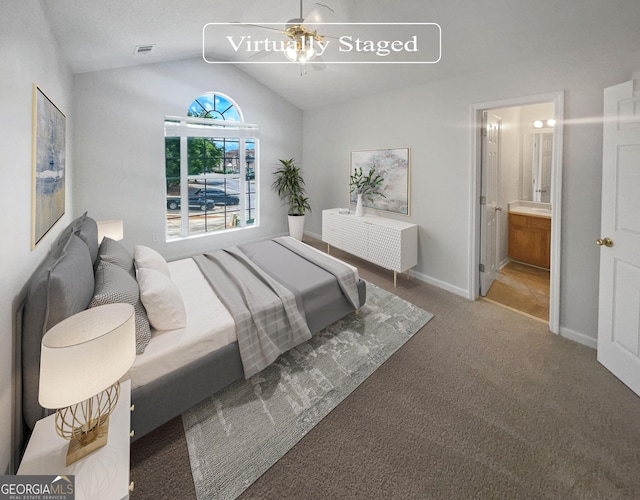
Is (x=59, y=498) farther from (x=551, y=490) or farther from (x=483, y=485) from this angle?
(x=551, y=490)

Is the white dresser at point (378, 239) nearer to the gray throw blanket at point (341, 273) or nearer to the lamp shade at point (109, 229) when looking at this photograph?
the gray throw blanket at point (341, 273)

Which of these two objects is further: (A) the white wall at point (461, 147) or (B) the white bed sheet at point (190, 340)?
(A) the white wall at point (461, 147)

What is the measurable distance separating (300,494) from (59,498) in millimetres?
947

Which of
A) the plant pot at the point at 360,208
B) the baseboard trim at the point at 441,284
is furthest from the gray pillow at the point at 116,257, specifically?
the baseboard trim at the point at 441,284

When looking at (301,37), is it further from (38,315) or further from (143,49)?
(38,315)

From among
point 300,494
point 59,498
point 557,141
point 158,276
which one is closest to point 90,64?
point 158,276

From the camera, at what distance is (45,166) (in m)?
2.04

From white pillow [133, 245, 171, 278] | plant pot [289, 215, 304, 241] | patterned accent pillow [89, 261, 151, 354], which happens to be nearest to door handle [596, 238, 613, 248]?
patterned accent pillow [89, 261, 151, 354]

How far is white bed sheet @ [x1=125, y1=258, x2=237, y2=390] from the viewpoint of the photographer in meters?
1.66

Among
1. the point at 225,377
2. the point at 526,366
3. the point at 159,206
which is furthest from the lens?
the point at 159,206

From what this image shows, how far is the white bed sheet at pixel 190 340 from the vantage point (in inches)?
65.2

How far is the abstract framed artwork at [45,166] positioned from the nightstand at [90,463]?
3.67 feet

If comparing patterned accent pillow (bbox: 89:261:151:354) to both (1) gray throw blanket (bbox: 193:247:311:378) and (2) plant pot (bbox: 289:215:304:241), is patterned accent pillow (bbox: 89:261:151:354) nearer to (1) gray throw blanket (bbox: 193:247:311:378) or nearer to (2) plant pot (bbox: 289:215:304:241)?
(1) gray throw blanket (bbox: 193:247:311:378)

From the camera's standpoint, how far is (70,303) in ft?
4.54
